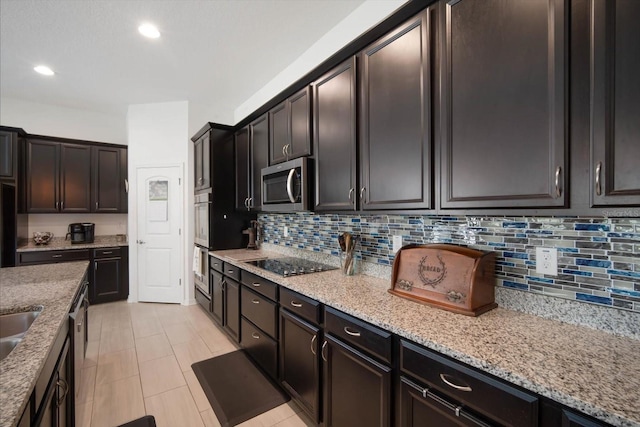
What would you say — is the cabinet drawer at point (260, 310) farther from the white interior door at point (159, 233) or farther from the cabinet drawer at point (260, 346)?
the white interior door at point (159, 233)

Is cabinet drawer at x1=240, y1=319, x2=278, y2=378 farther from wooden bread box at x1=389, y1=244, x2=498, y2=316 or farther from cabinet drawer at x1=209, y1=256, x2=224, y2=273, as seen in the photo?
wooden bread box at x1=389, y1=244, x2=498, y2=316

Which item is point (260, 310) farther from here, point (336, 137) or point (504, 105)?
point (504, 105)

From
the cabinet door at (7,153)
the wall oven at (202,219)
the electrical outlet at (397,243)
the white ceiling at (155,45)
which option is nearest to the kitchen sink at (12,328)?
the electrical outlet at (397,243)

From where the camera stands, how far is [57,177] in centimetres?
416

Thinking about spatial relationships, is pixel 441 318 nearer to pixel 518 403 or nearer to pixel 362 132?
pixel 518 403

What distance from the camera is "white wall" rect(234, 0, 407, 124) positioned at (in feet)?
6.73

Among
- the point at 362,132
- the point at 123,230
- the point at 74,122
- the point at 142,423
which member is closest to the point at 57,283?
the point at 142,423

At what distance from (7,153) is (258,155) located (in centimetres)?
340

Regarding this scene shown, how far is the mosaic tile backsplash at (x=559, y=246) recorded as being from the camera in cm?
108

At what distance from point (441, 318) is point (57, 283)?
2318 millimetres

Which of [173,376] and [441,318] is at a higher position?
[441,318]

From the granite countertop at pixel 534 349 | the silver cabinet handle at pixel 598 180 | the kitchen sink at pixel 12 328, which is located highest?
the silver cabinet handle at pixel 598 180

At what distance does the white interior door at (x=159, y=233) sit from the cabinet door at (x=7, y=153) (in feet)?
4.55

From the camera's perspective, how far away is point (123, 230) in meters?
4.86
